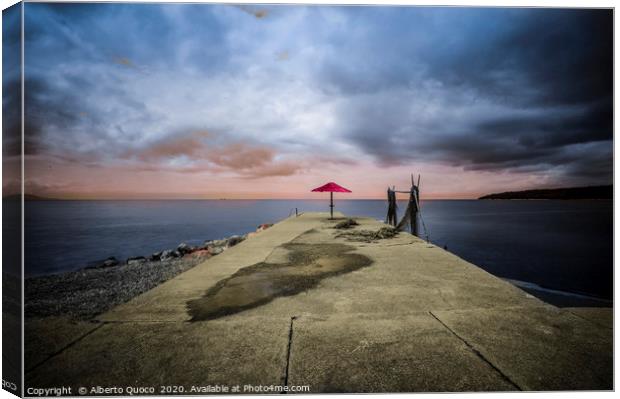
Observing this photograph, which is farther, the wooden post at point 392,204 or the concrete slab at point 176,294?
the wooden post at point 392,204

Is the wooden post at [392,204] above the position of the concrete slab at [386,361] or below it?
above

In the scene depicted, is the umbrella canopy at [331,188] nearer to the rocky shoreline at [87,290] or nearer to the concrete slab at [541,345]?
the rocky shoreline at [87,290]

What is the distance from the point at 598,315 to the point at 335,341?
229cm

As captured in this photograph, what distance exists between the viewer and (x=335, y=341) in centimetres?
203

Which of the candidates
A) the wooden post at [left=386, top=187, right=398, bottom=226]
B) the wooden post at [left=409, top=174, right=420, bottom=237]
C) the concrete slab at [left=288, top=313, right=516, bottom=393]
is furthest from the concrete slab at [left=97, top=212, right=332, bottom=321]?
the wooden post at [left=386, top=187, right=398, bottom=226]

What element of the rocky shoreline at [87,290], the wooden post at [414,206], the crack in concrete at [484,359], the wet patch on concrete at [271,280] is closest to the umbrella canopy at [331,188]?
the wooden post at [414,206]

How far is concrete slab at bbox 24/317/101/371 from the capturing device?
1915 millimetres

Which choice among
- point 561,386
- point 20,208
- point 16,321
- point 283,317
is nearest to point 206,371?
point 283,317

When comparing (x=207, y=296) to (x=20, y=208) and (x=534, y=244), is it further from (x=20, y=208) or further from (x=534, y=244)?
(x=534, y=244)

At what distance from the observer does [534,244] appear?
836 inches

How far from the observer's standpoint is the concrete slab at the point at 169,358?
1695 millimetres

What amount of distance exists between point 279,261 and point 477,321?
318 centimetres

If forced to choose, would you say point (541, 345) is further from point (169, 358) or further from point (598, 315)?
point (169, 358)

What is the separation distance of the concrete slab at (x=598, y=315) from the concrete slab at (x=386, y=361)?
1.27 m
